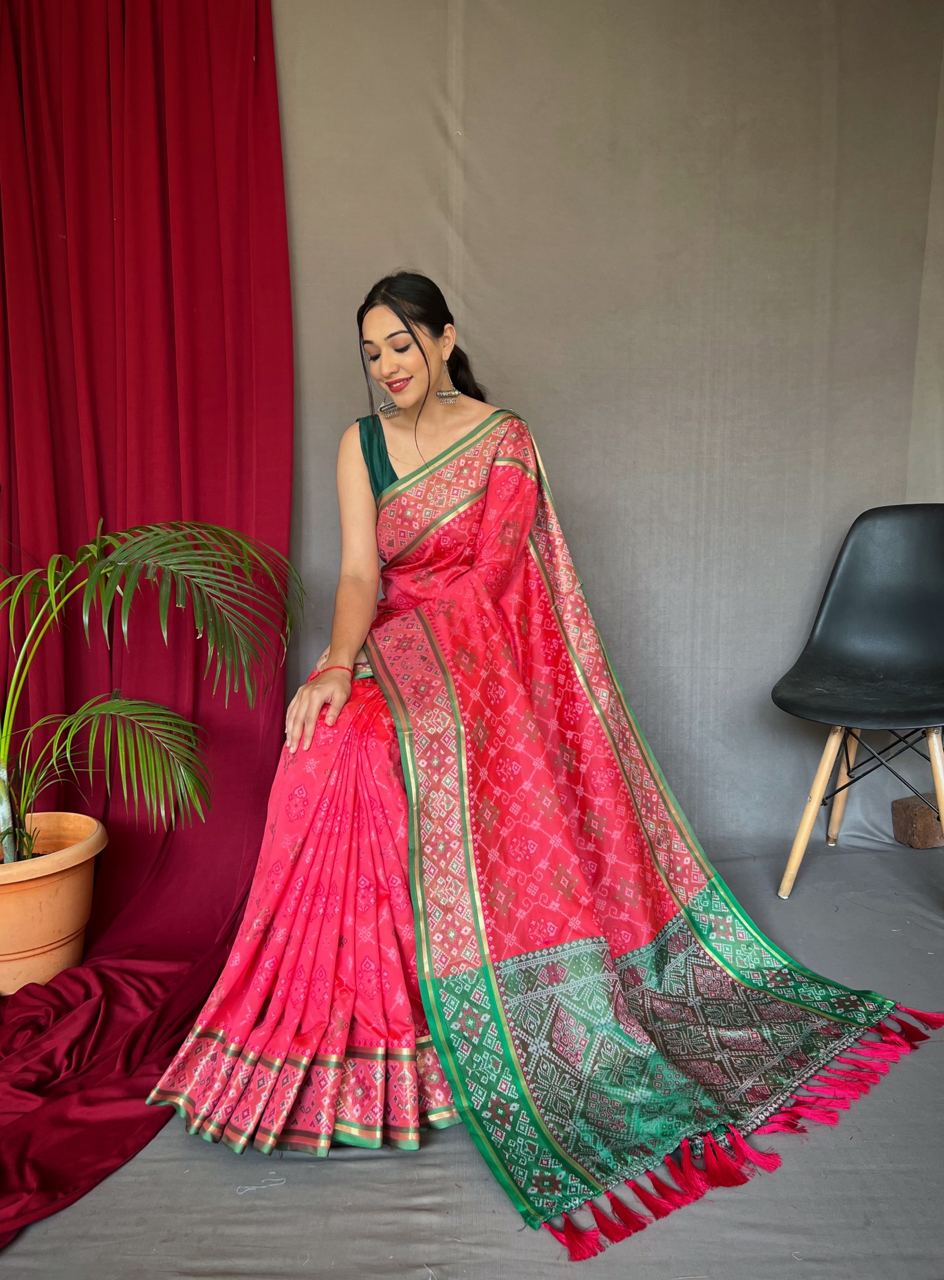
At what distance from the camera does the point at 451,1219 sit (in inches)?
55.2

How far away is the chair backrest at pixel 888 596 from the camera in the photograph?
2.70 metres

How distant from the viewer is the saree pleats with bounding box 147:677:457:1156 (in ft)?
5.07

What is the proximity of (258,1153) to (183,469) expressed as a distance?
Answer: 148cm

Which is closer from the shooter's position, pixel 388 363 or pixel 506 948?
pixel 506 948

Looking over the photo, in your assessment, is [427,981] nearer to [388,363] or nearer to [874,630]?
[388,363]

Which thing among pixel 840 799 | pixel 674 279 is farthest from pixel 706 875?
pixel 674 279

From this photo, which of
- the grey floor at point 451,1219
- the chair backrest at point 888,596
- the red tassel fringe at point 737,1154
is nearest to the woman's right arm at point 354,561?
the grey floor at point 451,1219

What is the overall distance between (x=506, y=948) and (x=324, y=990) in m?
0.31

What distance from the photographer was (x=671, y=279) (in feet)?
9.18

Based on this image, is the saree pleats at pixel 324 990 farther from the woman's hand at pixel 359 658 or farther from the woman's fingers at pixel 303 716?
the woman's hand at pixel 359 658

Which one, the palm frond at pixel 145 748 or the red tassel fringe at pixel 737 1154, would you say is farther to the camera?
the palm frond at pixel 145 748

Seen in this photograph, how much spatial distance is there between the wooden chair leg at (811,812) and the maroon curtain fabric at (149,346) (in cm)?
133

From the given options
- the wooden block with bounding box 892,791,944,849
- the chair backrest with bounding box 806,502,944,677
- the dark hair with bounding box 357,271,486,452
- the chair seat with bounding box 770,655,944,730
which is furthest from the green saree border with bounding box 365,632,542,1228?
the wooden block with bounding box 892,791,944,849

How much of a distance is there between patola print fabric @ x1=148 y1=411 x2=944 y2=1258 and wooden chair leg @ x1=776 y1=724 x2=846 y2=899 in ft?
1.74
